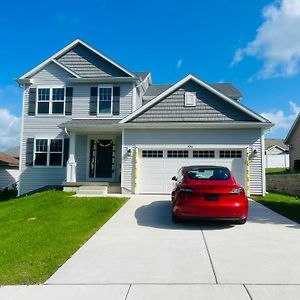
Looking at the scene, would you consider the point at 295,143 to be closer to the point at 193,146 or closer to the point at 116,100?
the point at 193,146

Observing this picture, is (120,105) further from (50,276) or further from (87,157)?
(50,276)

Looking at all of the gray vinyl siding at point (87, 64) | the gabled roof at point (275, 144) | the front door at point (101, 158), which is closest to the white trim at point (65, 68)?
the gray vinyl siding at point (87, 64)

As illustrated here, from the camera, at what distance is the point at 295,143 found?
1175 inches

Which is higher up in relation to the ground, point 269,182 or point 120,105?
point 120,105

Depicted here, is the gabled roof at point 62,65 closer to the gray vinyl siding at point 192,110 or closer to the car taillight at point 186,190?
the gray vinyl siding at point 192,110

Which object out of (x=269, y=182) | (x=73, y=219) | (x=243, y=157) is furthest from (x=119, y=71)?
(x=269, y=182)

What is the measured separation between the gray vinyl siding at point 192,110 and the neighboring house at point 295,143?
14.8 meters

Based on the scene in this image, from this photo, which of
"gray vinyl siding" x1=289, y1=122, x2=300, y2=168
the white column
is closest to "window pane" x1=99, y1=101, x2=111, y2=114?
the white column

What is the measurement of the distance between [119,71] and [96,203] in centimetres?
961

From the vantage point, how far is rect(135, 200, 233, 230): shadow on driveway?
8641 millimetres

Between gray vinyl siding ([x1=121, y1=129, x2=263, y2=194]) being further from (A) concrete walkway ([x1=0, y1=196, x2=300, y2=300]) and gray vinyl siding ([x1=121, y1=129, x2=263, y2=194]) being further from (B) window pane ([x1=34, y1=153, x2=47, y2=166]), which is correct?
(A) concrete walkway ([x1=0, y1=196, x2=300, y2=300])

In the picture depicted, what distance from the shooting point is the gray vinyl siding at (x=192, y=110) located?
1622 centimetres

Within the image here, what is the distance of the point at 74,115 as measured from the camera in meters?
19.1

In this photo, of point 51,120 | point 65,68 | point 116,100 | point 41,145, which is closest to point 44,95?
point 51,120
